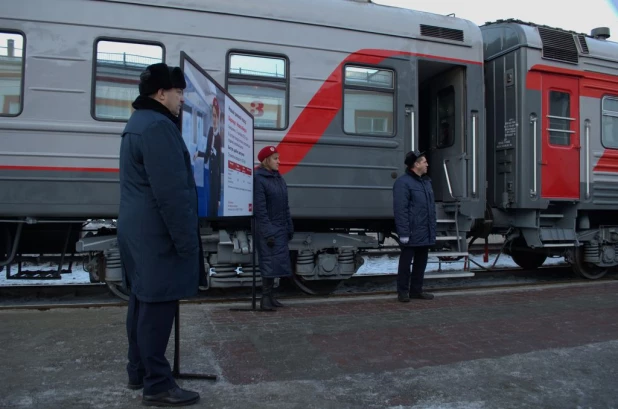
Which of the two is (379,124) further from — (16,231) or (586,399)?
(16,231)

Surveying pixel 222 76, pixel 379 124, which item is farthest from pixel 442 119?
pixel 222 76

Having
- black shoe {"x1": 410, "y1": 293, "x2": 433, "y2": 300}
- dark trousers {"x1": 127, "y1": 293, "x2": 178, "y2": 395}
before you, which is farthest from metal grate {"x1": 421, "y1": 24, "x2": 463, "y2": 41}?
dark trousers {"x1": 127, "y1": 293, "x2": 178, "y2": 395}

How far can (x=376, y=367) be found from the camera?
343 centimetres

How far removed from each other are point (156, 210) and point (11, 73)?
11.2 ft

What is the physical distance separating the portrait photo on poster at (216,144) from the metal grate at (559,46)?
15.1 ft

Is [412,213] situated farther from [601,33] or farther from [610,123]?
[601,33]

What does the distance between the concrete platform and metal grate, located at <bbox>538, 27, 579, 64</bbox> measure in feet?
11.6

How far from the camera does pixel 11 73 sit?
Answer: 4879 mm

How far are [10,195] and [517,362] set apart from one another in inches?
191

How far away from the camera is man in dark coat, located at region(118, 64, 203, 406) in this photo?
8.45 feet

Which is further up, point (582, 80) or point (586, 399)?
point (582, 80)

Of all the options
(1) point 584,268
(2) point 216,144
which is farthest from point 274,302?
(1) point 584,268

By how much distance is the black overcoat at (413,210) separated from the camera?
555 cm

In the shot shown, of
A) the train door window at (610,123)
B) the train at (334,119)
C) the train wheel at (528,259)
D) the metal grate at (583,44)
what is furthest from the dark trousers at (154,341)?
the train wheel at (528,259)
